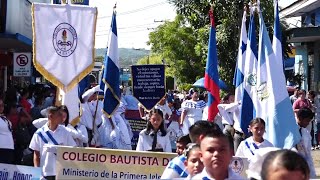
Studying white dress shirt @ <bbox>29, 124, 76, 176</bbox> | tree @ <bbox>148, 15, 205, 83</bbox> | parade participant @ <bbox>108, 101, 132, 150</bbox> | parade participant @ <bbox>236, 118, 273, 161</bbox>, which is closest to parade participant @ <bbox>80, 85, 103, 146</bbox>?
parade participant @ <bbox>108, 101, 132, 150</bbox>

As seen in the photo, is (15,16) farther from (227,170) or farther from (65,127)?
(227,170)

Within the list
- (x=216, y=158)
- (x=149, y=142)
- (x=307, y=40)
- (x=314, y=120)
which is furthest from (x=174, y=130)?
(x=307, y=40)

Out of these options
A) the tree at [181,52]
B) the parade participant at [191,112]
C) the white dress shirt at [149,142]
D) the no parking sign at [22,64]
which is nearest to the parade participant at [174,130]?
the parade participant at [191,112]

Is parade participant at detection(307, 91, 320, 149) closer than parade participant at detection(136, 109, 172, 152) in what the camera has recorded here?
No

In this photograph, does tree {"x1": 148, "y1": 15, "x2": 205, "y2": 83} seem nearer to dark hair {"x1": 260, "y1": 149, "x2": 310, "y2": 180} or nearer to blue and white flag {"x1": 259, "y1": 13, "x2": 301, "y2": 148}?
blue and white flag {"x1": 259, "y1": 13, "x2": 301, "y2": 148}

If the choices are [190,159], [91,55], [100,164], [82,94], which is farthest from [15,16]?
[190,159]

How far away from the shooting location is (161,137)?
29.6 feet

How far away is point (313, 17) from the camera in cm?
3195

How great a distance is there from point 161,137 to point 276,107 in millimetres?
1611

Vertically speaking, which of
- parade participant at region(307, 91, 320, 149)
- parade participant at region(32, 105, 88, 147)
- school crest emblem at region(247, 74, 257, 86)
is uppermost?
school crest emblem at region(247, 74, 257, 86)

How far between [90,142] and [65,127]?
11.5 feet

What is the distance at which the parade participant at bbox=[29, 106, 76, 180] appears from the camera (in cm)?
809

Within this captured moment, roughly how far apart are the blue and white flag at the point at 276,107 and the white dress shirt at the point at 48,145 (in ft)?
8.45

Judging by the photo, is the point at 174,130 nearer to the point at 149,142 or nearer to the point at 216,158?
the point at 149,142
